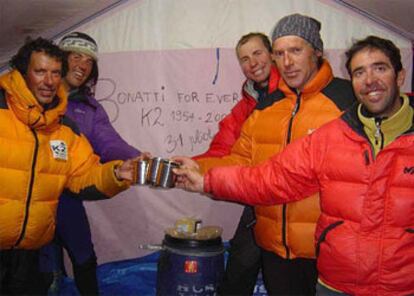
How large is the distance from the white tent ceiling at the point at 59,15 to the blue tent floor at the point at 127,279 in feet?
5.18

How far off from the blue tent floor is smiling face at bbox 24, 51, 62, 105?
1.55 metres

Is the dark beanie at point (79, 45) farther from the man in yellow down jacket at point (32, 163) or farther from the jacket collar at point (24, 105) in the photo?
the jacket collar at point (24, 105)

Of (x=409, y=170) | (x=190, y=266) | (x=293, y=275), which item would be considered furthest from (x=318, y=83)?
(x=190, y=266)

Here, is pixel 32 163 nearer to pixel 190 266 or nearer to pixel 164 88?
pixel 190 266

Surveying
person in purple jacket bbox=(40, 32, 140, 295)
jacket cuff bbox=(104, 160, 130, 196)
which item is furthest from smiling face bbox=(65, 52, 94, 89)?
jacket cuff bbox=(104, 160, 130, 196)

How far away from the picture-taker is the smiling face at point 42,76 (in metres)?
2.04

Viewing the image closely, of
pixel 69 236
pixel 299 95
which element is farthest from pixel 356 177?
pixel 69 236

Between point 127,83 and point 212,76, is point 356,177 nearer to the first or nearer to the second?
point 212,76

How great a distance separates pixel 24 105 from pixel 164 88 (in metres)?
1.43

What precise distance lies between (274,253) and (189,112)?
159cm

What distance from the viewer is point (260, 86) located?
2506 millimetres

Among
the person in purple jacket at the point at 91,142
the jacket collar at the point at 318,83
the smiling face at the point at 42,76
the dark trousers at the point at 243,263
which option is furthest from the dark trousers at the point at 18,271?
the jacket collar at the point at 318,83

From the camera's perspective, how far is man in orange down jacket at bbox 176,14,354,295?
71.8 inches

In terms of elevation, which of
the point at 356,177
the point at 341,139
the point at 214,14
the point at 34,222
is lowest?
the point at 34,222
